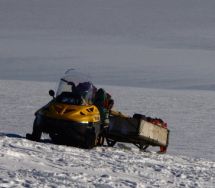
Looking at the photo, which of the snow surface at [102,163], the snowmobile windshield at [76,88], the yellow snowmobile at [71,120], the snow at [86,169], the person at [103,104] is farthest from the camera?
the person at [103,104]

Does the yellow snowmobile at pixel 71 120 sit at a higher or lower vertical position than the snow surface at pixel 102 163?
higher

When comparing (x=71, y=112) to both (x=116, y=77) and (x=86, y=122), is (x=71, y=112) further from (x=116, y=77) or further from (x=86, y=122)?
(x=116, y=77)

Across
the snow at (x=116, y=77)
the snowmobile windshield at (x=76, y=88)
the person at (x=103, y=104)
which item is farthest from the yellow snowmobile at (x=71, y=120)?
the snow at (x=116, y=77)

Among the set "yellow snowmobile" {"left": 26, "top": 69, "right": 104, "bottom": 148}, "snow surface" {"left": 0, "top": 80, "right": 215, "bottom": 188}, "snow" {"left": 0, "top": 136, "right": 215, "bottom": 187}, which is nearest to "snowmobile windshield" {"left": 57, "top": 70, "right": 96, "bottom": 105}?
"yellow snowmobile" {"left": 26, "top": 69, "right": 104, "bottom": 148}

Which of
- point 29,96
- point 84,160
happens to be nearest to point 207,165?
point 84,160

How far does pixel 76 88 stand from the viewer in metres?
13.2

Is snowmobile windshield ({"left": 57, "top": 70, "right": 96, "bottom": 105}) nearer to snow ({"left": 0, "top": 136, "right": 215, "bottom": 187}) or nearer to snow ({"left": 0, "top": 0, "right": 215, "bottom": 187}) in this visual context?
snow ({"left": 0, "top": 0, "right": 215, "bottom": 187})

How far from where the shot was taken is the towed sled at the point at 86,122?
12.2 meters

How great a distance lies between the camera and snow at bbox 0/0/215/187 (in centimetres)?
941

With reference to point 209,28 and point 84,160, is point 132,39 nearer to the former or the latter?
point 209,28

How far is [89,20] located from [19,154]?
60755mm

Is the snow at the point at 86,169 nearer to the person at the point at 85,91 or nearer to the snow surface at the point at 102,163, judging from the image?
the snow surface at the point at 102,163

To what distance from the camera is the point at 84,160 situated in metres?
10.2

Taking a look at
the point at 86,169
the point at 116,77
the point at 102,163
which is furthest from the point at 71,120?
the point at 116,77
